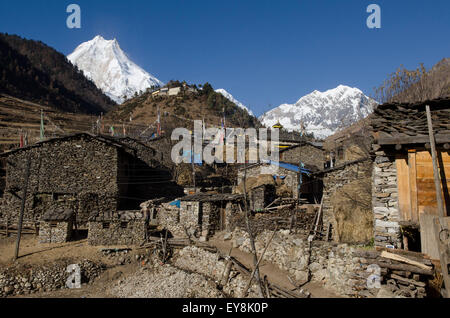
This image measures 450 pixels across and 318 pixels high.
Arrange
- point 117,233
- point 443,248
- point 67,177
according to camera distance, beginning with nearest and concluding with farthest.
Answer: point 443,248 < point 117,233 < point 67,177

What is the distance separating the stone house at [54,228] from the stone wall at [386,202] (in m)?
16.7

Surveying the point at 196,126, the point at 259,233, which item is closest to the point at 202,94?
the point at 196,126

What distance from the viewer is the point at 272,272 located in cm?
1341

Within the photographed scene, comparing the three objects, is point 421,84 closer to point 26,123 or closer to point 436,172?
point 436,172

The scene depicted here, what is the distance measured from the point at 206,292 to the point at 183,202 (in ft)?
23.3

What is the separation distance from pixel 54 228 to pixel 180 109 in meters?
46.3

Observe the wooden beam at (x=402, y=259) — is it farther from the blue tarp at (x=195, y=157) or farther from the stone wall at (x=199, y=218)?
the blue tarp at (x=195, y=157)

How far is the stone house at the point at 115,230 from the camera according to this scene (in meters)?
17.3

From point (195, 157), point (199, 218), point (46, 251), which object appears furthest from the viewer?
point (195, 157)

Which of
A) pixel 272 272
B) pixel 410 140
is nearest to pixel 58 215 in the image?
pixel 272 272

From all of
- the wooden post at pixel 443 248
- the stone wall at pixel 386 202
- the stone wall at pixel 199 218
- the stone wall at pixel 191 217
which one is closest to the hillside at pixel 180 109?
the stone wall at pixel 199 218

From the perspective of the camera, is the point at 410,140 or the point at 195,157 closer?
the point at 410,140

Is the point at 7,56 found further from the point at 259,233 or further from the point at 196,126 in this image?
the point at 259,233

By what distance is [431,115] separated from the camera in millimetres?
8367
